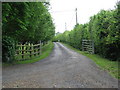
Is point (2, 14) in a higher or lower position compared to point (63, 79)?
higher

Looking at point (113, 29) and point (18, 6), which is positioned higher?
point (18, 6)

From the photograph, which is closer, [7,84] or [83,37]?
[7,84]

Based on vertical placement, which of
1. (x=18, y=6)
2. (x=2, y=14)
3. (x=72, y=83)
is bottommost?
(x=72, y=83)

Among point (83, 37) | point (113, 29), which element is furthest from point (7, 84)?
point (83, 37)

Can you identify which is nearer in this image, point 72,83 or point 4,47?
point 72,83

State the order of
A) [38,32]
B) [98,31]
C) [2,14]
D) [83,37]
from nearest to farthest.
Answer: [2,14], [98,31], [38,32], [83,37]

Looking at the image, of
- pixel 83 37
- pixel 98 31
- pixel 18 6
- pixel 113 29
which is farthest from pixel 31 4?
pixel 83 37

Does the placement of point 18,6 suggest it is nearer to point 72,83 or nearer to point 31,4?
point 31,4

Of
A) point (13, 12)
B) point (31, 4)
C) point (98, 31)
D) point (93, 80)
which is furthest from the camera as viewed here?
point (98, 31)

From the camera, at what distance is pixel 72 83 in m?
5.23

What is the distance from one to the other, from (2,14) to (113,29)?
6472mm

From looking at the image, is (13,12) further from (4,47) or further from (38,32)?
(38,32)

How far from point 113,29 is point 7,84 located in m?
6.72

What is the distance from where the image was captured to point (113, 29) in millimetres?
8648
